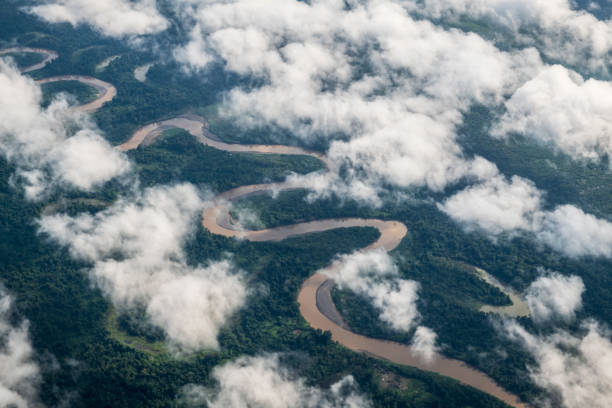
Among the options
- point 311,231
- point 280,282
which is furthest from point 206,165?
point 280,282

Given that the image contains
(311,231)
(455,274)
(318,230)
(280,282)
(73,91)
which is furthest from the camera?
(73,91)

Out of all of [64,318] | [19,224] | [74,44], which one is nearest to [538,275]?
[64,318]

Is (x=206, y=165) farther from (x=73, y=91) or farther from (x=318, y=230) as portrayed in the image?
(x=73, y=91)

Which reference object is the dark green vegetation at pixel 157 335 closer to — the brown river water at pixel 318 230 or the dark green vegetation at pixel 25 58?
the brown river water at pixel 318 230

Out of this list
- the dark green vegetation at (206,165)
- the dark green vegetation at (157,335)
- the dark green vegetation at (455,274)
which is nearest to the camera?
the dark green vegetation at (157,335)

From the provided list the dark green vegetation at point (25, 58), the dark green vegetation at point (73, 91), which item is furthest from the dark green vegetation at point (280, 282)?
the dark green vegetation at point (25, 58)

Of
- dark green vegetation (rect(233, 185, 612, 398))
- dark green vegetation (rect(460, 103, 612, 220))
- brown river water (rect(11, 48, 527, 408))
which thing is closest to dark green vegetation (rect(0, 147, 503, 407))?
brown river water (rect(11, 48, 527, 408))

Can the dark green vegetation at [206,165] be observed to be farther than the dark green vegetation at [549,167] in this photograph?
Yes
